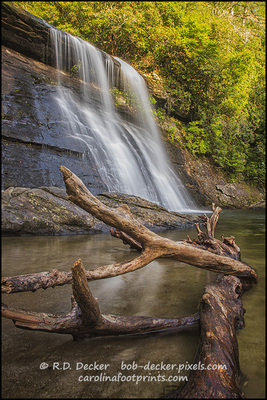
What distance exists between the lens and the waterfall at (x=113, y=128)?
30.0 ft

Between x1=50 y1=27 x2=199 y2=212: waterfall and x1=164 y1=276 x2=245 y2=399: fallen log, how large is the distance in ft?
21.7

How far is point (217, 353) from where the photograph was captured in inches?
51.6

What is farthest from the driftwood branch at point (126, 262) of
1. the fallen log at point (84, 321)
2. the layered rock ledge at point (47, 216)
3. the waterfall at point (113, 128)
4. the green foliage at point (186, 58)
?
the green foliage at point (186, 58)

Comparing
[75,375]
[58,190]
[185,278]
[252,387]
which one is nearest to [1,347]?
[75,375]

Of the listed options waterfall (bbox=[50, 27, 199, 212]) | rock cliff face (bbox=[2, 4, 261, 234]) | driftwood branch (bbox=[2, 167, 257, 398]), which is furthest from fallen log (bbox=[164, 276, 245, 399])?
waterfall (bbox=[50, 27, 199, 212])

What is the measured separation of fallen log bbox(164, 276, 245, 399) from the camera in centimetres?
111

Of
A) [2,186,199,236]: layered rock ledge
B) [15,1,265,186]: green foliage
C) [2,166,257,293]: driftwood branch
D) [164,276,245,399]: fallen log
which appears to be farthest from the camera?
[15,1,265,186]: green foliage

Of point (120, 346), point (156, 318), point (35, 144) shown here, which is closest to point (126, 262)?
point (156, 318)

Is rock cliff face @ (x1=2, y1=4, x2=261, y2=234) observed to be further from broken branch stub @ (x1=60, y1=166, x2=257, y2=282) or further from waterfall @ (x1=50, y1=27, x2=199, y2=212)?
broken branch stub @ (x1=60, y1=166, x2=257, y2=282)

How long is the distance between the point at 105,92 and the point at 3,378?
13.6 metres

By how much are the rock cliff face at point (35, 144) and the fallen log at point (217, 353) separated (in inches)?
170

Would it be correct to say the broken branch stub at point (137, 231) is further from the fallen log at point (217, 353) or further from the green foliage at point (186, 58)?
the green foliage at point (186, 58)

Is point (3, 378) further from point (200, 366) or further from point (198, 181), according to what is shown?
point (198, 181)

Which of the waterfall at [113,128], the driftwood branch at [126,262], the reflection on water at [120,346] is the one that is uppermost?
the waterfall at [113,128]
